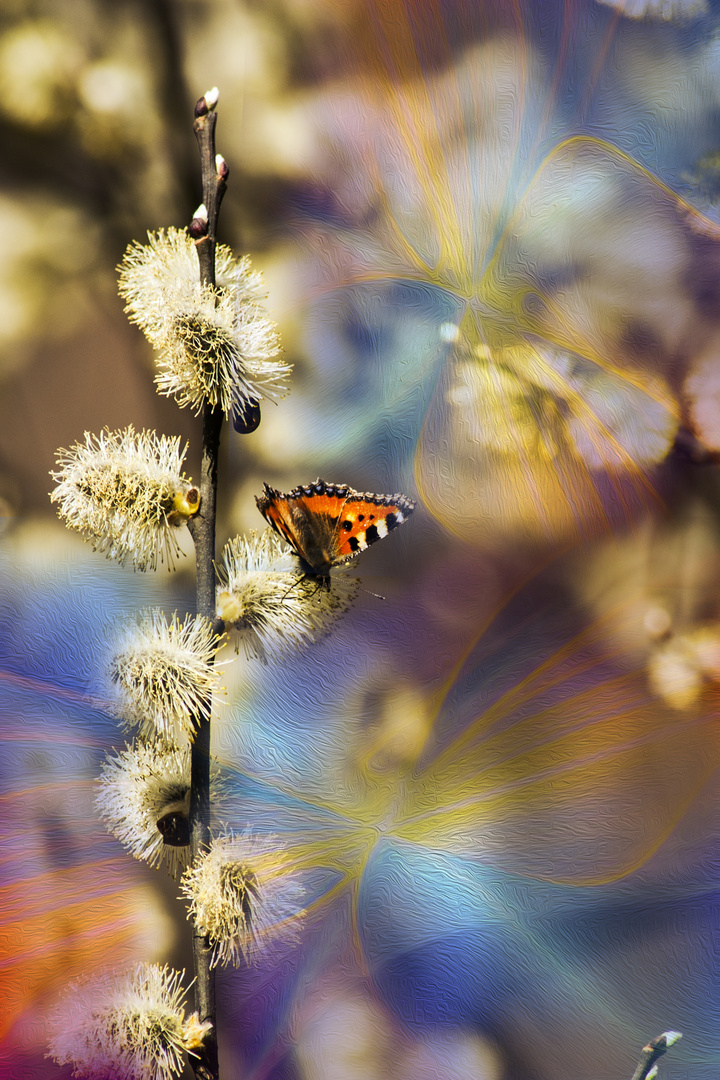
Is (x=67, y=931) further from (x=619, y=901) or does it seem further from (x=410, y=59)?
(x=410, y=59)

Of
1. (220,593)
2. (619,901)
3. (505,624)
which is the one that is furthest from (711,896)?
(220,593)

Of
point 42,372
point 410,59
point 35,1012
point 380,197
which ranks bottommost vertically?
point 35,1012

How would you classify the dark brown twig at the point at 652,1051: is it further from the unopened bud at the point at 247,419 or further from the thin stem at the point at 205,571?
the unopened bud at the point at 247,419

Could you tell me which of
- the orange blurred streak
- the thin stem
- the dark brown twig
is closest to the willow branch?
the thin stem

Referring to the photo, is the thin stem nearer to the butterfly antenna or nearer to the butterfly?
the butterfly

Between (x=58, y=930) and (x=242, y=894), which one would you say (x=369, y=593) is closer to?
(x=242, y=894)
